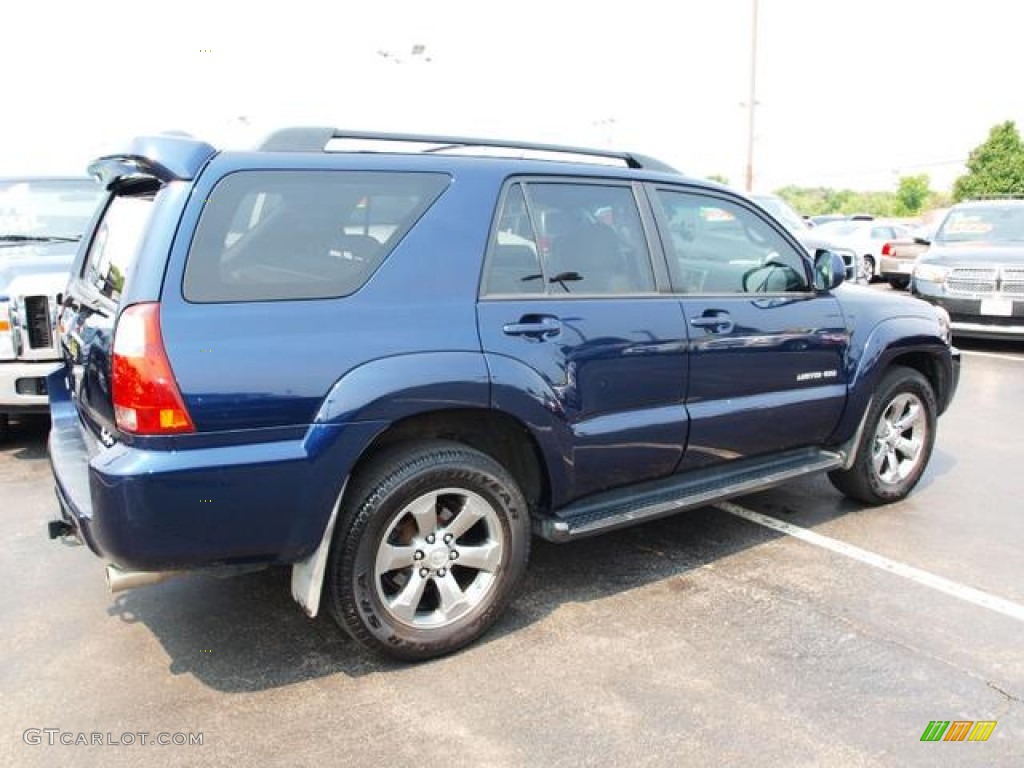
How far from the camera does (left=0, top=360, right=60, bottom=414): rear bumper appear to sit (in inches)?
204

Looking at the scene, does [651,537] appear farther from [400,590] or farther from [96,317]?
[96,317]

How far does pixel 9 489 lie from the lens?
5.02m

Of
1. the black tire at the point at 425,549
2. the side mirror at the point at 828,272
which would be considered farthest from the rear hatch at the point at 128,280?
the side mirror at the point at 828,272

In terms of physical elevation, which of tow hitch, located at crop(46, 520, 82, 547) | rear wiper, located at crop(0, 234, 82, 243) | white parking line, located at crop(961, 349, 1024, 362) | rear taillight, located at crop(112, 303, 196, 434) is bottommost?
white parking line, located at crop(961, 349, 1024, 362)

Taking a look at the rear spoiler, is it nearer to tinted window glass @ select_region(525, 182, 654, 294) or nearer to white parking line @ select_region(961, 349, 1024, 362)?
tinted window glass @ select_region(525, 182, 654, 294)

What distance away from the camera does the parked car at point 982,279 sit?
32.3 feet

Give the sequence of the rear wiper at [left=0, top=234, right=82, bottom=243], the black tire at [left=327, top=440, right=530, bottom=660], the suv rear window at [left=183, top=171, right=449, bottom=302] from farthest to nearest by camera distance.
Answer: the rear wiper at [left=0, top=234, right=82, bottom=243] < the black tire at [left=327, top=440, right=530, bottom=660] < the suv rear window at [left=183, top=171, right=449, bottom=302]

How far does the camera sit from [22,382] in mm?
5203

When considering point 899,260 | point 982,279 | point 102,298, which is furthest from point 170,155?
point 899,260

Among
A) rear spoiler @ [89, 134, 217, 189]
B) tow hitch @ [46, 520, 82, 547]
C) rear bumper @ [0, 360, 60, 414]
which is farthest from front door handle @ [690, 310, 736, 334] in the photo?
rear bumper @ [0, 360, 60, 414]

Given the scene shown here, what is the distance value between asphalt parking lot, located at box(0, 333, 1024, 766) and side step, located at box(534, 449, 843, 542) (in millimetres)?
382

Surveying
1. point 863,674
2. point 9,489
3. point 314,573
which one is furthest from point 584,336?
point 9,489

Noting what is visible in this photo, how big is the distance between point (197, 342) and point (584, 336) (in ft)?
4.71

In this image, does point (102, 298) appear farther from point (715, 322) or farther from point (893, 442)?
point (893, 442)
